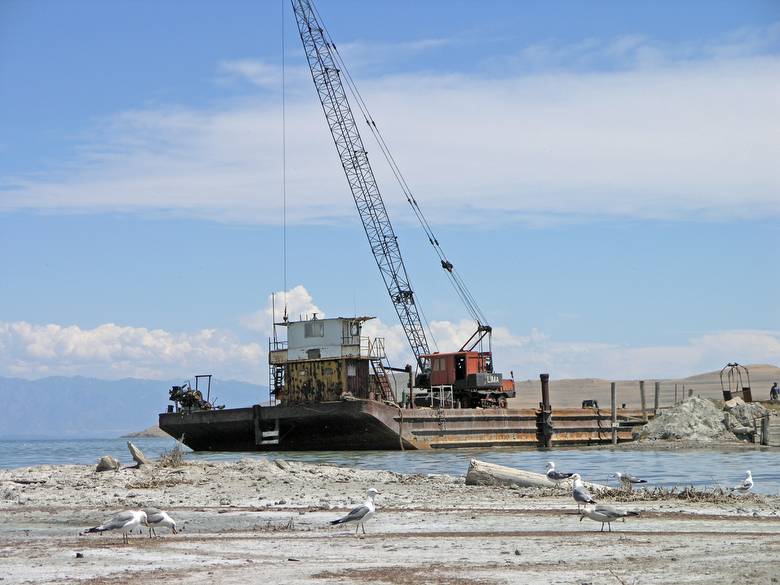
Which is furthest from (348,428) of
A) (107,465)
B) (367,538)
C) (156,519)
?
(156,519)

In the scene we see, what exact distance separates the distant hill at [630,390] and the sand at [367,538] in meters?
109

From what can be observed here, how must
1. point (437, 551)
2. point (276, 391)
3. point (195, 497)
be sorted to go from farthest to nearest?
point (276, 391) → point (195, 497) → point (437, 551)

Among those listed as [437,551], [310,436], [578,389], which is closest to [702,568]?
[437,551]

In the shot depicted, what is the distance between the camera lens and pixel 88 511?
64.7 feet

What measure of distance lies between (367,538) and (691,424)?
140 ft

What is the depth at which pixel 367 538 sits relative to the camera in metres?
15.5

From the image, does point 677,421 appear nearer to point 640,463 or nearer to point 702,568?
point 640,463

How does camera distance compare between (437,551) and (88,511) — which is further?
(88,511)

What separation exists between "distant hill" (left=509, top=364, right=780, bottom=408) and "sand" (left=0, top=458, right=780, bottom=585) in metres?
109

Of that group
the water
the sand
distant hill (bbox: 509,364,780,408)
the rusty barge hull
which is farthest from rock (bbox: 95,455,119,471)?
distant hill (bbox: 509,364,780,408)

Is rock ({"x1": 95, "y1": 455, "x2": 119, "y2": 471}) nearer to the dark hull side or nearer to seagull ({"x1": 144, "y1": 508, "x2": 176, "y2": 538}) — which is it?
seagull ({"x1": 144, "y1": 508, "x2": 176, "y2": 538})

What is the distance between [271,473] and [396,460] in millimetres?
16790

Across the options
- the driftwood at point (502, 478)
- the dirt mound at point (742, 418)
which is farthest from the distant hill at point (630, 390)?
the driftwood at point (502, 478)

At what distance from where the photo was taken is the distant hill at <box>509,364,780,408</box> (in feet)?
462
